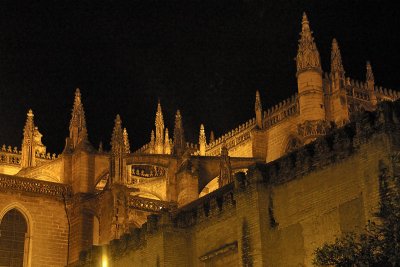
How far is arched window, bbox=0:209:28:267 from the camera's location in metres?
37.4

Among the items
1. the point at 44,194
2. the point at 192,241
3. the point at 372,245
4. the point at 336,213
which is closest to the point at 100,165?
the point at 44,194

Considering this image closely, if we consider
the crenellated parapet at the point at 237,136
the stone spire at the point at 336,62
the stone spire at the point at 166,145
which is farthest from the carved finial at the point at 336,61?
the stone spire at the point at 166,145

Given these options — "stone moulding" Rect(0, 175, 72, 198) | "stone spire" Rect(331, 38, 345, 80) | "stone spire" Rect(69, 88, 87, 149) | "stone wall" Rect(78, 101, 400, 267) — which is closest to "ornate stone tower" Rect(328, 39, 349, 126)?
"stone spire" Rect(331, 38, 345, 80)

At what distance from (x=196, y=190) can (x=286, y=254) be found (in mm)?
17187

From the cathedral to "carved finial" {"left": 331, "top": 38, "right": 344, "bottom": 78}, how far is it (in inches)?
3.6

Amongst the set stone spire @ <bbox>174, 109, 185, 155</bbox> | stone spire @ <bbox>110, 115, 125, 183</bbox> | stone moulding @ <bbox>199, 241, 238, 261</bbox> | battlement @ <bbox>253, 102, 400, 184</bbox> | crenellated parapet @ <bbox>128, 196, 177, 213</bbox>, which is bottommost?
stone moulding @ <bbox>199, 241, 238, 261</bbox>

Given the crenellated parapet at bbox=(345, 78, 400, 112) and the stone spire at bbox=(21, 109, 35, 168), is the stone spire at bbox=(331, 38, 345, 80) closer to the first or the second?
the crenellated parapet at bbox=(345, 78, 400, 112)

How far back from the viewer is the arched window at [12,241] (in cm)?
3738

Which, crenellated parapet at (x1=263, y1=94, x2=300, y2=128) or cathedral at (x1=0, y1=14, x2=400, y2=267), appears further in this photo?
crenellated parapet at (x1=263, y1=94, x2=300, y2=128)

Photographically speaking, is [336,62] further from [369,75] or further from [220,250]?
[220,250]

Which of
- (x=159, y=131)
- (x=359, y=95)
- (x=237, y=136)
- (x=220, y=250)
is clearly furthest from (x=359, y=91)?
(x=220, y=250)

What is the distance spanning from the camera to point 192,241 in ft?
89.8

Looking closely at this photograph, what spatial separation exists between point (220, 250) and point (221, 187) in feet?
14.5

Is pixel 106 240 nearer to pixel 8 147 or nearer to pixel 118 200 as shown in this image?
pixel 118 200
